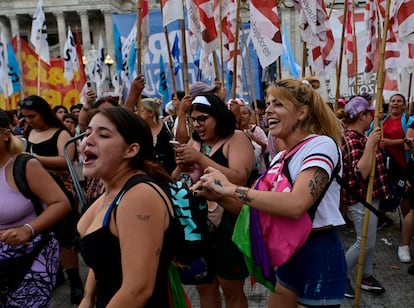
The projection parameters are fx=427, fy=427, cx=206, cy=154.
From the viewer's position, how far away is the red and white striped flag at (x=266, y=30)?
15.9 feet

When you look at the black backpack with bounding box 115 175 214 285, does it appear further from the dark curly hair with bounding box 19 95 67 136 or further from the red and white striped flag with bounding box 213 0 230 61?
the red and white striped flag with bounding box 213 0 230 61

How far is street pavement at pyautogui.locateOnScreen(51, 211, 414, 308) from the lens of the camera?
416cm

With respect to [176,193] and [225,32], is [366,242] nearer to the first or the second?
[176,193]

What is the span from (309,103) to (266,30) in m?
2.82

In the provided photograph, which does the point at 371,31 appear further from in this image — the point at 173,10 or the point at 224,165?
the point at 224,165

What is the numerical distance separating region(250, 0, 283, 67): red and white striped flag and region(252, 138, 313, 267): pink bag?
111 inches

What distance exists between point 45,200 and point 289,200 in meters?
1.65

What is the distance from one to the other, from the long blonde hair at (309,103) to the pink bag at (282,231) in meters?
0.16

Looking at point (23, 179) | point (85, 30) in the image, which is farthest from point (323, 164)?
point (85, 30)

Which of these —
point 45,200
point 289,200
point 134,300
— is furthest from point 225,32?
point 134,300

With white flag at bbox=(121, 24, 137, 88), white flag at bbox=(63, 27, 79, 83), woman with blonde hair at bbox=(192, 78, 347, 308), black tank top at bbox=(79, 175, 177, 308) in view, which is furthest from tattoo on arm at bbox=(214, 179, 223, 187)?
white flag at bbox=(63, 27, 79, 83)

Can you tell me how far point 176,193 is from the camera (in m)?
1.87

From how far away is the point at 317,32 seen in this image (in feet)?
18.1

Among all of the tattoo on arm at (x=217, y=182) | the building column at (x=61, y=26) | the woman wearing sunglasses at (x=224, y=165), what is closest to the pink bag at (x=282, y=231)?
the tattoo on arm at (x=217, y=182)
